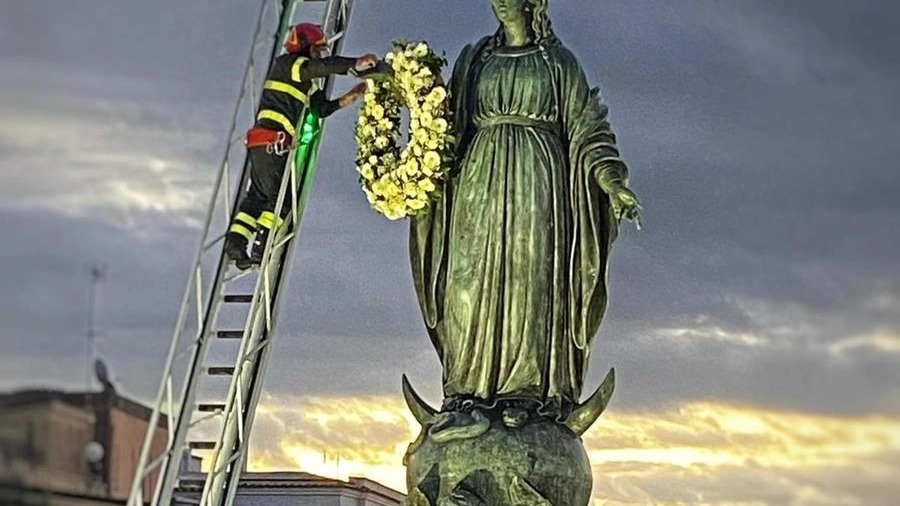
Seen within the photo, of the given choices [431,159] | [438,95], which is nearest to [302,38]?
[438,95]

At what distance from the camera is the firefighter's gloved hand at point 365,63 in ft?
35.2

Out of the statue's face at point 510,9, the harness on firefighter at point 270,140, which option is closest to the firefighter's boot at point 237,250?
the harness on firefighter at point 270,140

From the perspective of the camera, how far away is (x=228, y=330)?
11.1 meters

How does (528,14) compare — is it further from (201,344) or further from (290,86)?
(201,344)

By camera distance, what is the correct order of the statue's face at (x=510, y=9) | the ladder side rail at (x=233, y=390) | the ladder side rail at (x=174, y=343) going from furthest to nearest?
the statue's face at (x=510, y=9), the ladder side rail at (x=233, y=390), the ladder side rail at (x=174, y=343)

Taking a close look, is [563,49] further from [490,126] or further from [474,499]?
[474,499]

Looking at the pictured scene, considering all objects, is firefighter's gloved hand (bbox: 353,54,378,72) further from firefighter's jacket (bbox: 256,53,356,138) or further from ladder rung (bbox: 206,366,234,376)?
ladder rung (bbox: 206,366,234,376)

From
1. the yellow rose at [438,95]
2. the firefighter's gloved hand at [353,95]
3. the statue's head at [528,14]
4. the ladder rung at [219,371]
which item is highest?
the statue's head at [528,14]

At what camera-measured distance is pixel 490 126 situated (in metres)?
11.1

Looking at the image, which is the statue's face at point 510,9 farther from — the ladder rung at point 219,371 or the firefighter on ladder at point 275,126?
the ladder rung at point 219,371

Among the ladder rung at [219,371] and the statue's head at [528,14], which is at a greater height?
the statue's head at [528,14]

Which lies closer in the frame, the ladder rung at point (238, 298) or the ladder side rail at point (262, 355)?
the ladder side rail at point (262, 355)

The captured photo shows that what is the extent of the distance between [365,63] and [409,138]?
506 millimetres

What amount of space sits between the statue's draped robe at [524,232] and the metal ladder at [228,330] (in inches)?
35.2
